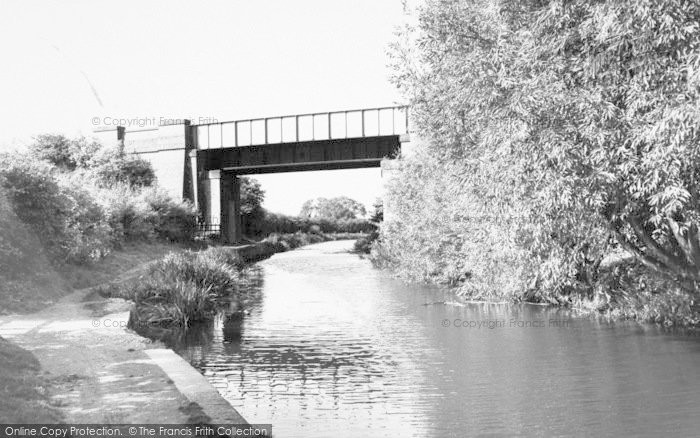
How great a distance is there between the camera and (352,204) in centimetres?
15288

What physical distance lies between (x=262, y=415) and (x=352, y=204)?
144204 millimetres

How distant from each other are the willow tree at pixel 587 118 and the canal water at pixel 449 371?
1971mm

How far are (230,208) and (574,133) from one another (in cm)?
4082

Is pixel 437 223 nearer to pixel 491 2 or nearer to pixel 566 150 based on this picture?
pixel 491 2

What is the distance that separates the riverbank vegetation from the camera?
427 inches

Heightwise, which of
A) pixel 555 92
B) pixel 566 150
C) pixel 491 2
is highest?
pixel 491 2

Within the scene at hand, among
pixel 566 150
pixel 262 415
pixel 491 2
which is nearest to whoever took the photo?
pixel 262 415

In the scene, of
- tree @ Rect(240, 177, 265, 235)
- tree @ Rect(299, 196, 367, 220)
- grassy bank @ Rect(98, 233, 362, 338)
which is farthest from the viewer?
tree @ Rect(299, 196, 367, 220)

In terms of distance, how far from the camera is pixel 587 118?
1130cm

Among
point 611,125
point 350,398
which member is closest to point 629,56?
point 611,125

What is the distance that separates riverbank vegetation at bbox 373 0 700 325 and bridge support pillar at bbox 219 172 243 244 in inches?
1306

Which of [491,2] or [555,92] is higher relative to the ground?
[491,2]

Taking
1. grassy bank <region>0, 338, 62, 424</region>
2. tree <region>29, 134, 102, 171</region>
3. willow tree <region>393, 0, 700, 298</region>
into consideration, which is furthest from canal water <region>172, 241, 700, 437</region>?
tree <region>29, 134, 102, 171</region>

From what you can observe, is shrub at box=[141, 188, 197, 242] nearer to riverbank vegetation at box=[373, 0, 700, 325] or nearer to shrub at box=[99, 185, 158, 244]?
shrub at box=[99, 185, 158, 244]
